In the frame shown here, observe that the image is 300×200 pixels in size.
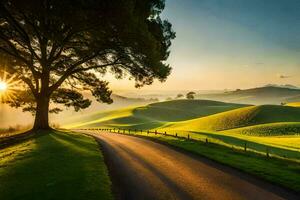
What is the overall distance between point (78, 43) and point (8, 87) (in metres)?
13.3

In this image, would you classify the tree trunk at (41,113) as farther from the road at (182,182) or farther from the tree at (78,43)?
the road at (182,182)

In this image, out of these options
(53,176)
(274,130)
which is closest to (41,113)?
(53,176)

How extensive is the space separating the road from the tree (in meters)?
13.4

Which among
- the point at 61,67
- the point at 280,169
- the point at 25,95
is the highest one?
the point at 61,67

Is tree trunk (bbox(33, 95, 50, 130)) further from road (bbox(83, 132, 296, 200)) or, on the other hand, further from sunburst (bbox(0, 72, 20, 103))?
road (bbox(83, 132, 296, 200))

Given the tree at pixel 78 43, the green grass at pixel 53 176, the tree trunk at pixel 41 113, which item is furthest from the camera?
the tree trunk at pixel 41 113

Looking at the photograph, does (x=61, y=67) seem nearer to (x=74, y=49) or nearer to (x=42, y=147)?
(x=74, y=49)

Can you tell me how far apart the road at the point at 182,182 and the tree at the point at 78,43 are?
13.4 m

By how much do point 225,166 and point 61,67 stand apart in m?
28.4

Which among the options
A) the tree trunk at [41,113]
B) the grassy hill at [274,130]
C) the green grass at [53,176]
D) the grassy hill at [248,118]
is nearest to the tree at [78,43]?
the tree trunk at [41,113]

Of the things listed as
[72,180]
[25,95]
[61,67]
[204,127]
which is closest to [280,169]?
[72,180]

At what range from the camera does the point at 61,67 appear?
140 feet

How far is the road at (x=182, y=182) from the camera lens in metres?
13.6

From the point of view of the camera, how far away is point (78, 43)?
125ft
